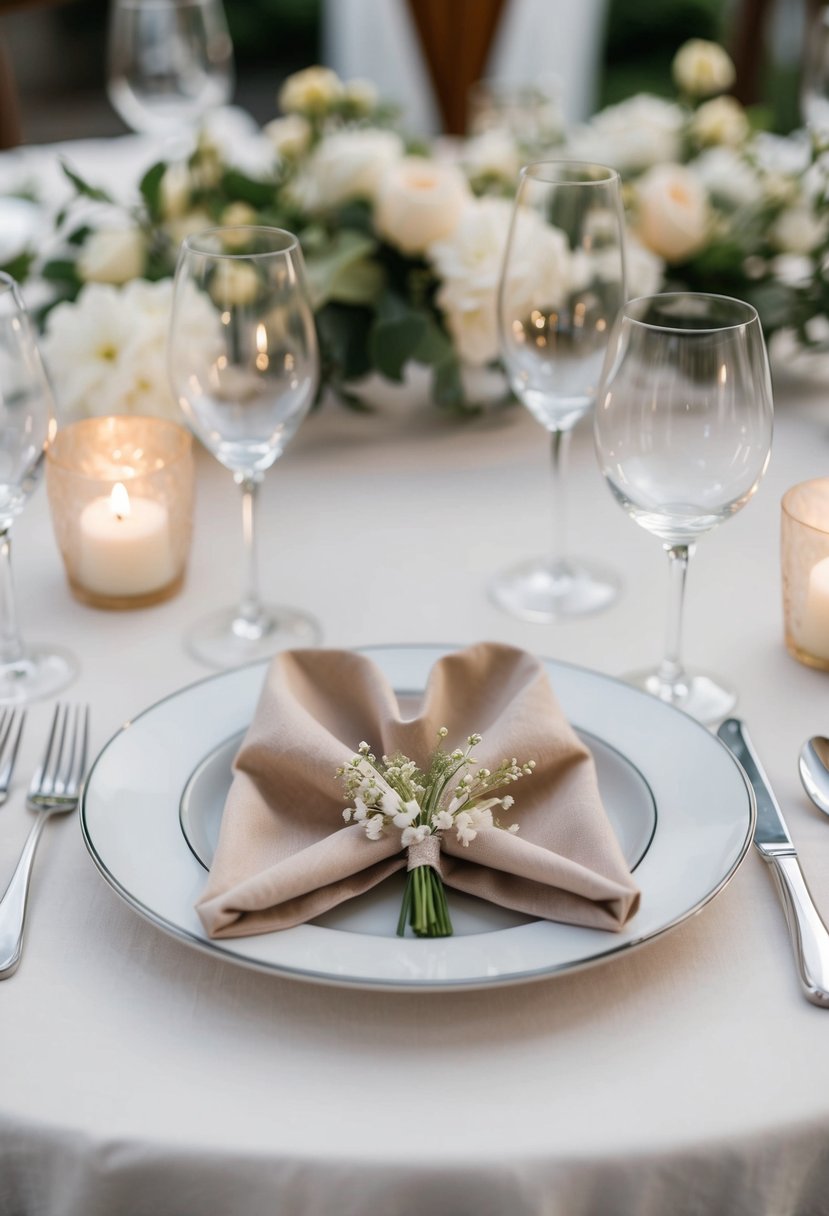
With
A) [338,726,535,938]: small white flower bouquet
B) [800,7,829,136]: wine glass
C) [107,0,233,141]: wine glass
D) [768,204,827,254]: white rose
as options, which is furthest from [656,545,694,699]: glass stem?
[107,0,233,141]: wine glass

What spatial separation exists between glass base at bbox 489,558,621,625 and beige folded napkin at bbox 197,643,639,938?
0.77 feet

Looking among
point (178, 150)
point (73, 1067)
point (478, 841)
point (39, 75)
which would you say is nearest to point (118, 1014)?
point (73, 1067)

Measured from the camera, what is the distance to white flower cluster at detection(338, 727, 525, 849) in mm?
729

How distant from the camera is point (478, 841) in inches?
28.8

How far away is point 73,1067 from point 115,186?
173 cm

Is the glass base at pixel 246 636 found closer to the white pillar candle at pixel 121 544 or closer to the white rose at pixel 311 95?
the white pillar candle at pixel 121 544

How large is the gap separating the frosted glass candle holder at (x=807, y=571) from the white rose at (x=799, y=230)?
586 mm

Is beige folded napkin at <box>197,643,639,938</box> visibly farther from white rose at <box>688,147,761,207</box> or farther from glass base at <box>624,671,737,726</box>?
white rose at <box>688,147,761,207</box>

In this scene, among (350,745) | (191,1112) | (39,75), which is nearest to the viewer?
(191,1112)

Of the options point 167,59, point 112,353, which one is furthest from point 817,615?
point 167,59

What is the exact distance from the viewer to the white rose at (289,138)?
164cm

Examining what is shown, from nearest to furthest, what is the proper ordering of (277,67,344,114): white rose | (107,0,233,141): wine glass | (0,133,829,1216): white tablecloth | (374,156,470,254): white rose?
1. (0,133,829,1216): white tablecloth
2. (374,156,470,254): white rose
3. (277,67,344,114): white rose
4. (107,0,233,141): wine glass

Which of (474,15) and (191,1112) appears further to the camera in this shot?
(474,15)

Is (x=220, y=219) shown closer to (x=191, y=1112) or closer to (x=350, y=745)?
(x=350, y=745)
